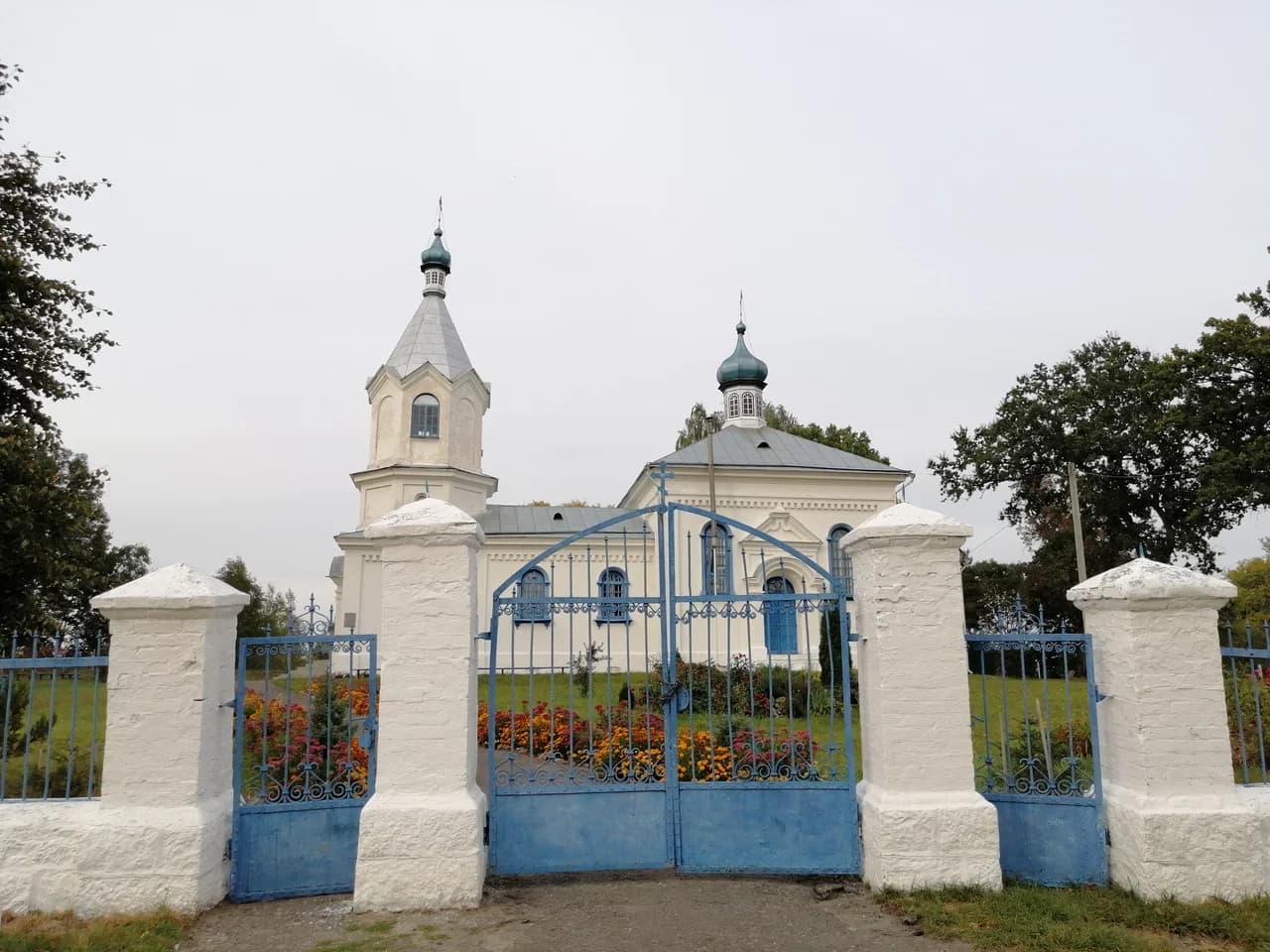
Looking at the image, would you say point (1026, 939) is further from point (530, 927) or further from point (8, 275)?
point (8, 275)

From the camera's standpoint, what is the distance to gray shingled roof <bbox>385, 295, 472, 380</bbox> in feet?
73.4

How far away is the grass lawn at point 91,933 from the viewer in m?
4.46

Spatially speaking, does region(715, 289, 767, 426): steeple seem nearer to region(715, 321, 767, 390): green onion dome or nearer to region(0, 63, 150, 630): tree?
region(715, 321, 767, 390): green onion dome

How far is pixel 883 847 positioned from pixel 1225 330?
938 inches

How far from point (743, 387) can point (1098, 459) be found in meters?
12.6

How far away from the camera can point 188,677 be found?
204 inches

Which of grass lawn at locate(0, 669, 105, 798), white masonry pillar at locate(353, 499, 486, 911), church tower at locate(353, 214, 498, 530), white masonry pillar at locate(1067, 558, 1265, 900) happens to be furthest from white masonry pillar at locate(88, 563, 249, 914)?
church tower at locate(353, 214, 498, 530)

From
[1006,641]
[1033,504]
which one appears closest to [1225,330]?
[1033,504]

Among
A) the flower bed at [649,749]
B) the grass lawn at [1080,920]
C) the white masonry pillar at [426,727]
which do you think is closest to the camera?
the grass lawn at [1080,920]

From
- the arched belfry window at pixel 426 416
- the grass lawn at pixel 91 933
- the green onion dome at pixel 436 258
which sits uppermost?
the green onion dome at pixel 436 258

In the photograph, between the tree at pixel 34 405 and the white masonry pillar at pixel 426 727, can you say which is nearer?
the white masonry pillar at pixel 426 727

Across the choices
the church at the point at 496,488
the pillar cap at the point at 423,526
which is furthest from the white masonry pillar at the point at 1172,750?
→ the church at the point at 496,488

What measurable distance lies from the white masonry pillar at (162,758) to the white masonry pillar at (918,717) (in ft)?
13.3

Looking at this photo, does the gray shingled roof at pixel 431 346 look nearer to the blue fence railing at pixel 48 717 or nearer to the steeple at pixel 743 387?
the steeple at pixel 743 387
